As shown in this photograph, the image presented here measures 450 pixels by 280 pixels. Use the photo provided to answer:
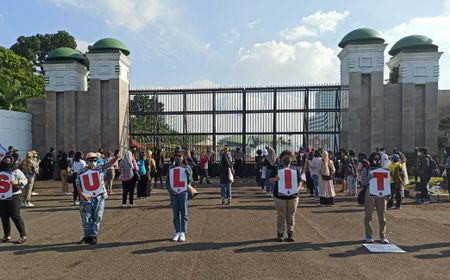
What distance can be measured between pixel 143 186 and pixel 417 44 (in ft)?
50.7

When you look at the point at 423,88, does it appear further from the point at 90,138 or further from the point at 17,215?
the point at 17,215

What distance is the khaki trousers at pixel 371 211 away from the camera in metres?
8.52

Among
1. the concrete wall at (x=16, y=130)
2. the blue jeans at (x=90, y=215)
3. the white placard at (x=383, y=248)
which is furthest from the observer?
the concrete wall at (x=16, y=130)

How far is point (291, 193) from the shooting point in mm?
8727

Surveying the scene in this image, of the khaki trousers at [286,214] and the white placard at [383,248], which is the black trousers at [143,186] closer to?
the khaki trousers at [286,214]

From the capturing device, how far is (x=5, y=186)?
28.7ft

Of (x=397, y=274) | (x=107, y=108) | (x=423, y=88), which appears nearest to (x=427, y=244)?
(x=397, y=274)

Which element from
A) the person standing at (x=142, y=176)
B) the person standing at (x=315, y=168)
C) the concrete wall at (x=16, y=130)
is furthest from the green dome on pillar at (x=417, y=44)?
the concrete wall at (x=16, y=130)

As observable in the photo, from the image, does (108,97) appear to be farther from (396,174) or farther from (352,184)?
(396,174)

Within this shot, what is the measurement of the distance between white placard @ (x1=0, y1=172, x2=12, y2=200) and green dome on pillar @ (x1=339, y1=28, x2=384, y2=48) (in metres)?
17.9

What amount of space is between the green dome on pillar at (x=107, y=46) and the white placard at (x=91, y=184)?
1631 centimetres

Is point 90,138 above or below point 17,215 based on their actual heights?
above

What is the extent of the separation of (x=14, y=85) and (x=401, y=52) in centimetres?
2447

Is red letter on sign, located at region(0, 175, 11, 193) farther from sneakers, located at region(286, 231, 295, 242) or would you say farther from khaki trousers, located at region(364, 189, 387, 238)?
khaki trousers, located at region(364, 189, 387, 238)
